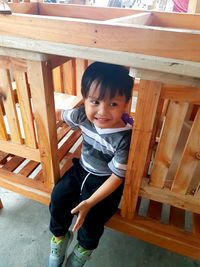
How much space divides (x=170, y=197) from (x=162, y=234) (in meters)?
0.15

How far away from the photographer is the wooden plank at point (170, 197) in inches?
26.9

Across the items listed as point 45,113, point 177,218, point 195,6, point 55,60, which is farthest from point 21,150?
point 195,6

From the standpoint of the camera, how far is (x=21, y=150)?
2.71ft

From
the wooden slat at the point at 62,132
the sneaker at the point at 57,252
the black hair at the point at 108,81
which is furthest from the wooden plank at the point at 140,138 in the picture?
the wooden slat at the point at 62,132

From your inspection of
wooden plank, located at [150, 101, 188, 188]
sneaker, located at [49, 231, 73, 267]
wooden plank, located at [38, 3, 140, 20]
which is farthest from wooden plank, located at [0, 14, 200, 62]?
sneaker, located at [49, 231, 73, 267]

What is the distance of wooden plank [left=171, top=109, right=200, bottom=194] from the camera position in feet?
1.79

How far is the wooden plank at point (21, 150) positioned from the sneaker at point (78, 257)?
1.07 feet

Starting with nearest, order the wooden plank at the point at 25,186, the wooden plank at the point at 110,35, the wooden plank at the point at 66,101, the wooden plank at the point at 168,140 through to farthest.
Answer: the wooden plank at the point at 110,35, the wooden plank at the point at 168,140, the wooden plank at the point at 25,186, the wooden plank at the point at 66,101

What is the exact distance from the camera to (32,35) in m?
0.54

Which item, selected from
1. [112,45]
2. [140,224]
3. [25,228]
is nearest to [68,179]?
[140,224]

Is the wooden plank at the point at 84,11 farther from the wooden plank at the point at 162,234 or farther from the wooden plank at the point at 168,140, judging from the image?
the wooden plank at the point at 162,234

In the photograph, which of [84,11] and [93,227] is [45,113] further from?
[84,11]

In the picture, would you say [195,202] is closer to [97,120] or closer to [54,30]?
[97,120]

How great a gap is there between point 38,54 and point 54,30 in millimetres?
79
